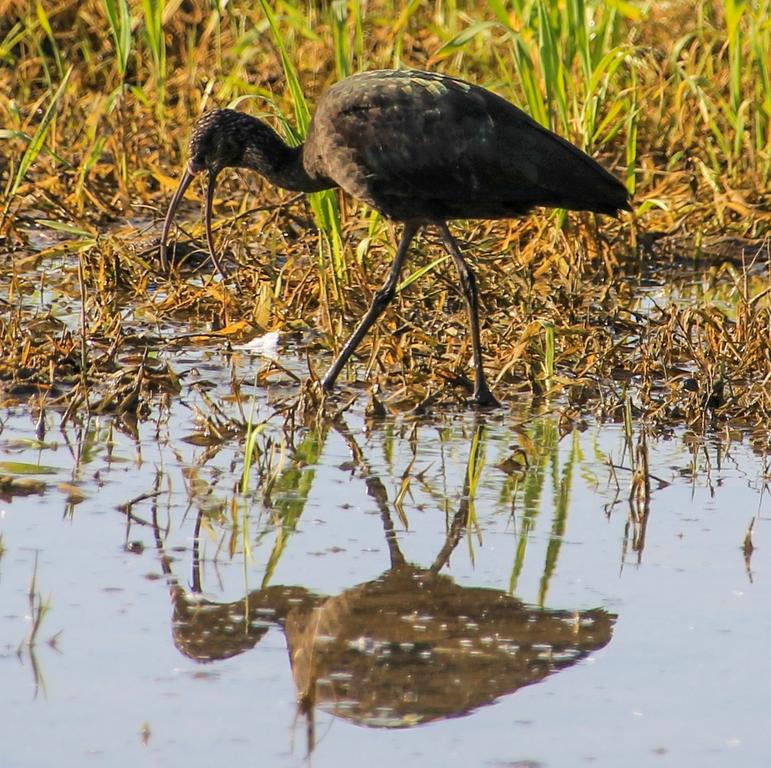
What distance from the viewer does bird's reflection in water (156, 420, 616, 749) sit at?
323 cm

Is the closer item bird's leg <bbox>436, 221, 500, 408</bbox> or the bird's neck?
bird's leg <bbox>436, 221, 500, 408</bbox>

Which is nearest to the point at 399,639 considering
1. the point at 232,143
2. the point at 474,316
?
the point at 474,316

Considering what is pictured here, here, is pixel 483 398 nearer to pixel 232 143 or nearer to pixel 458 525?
pixel 458 525

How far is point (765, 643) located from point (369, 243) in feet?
10.6

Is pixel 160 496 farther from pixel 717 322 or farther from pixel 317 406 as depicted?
pixel 717 322

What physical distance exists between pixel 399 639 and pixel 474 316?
7.21 feet

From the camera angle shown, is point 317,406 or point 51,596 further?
point 317,406

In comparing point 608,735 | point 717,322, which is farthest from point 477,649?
point 717,322

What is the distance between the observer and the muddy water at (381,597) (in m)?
3.06

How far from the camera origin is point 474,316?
18.2 ft

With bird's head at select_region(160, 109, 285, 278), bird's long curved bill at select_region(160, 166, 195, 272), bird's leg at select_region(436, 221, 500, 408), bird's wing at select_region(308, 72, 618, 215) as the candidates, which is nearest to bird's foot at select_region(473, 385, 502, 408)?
bird's leg at select_region(436, 221, 500, 408)

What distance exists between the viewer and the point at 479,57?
861 centimetres

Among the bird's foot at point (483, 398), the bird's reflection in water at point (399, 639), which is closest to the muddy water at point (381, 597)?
the bird's reflection in water at point (399, 639)

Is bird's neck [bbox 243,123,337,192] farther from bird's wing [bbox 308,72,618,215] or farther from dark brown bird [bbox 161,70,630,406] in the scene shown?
bird's wing [bbox 308,72,618,215]
